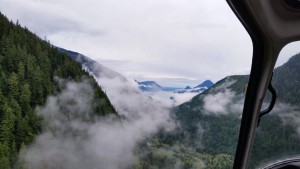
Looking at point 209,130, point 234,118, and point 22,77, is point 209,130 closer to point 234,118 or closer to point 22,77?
point 22,77

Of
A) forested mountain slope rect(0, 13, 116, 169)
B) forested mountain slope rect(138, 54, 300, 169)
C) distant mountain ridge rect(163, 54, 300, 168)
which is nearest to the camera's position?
distant mountain ridge rect(163, 54, 300, 168)

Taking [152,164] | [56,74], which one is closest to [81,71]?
[56,74]

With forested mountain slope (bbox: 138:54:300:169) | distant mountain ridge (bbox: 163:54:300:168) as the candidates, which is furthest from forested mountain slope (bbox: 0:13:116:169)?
distant mountain ridge (bbox: 163:54:300:168)

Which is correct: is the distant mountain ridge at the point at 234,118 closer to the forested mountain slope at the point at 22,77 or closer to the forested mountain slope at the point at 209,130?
the forested mountain slope at the point at 209,130

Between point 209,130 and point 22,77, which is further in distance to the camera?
point 209,130

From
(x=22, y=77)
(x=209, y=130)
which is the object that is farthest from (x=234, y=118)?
(x=209, y=130)

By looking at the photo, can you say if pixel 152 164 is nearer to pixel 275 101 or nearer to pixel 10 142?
pixel 10 142

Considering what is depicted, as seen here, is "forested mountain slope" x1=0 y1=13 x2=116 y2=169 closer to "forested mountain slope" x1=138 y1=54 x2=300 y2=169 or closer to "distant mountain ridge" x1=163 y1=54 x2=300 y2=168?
"forested mountain slope" x1=138 y1=54 x2=300 y2=169

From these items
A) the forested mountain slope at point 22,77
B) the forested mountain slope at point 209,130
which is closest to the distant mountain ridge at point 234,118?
the forested mountain slope at point 209,130

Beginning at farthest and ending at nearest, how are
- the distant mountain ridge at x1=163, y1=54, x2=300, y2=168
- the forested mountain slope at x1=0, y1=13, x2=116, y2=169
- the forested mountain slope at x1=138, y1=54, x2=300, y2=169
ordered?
the forested mountain slope at x1=0, y1=13, x2=116, y2=169 → the forested mountain slope at x1=138, y1=54, x2=300, y2=169 → the distant mountain ridge at x1=163, y1=54, x2=300, y2=168
